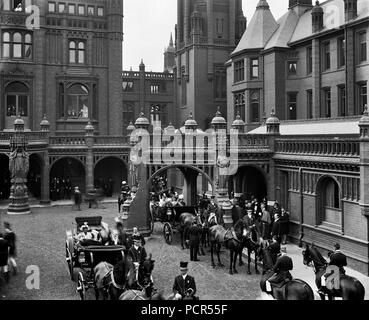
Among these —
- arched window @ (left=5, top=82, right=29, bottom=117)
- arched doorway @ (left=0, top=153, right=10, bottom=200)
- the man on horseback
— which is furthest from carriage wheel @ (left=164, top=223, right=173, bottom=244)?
arched window @ (left=5, top=82, right=29, bottom=117)

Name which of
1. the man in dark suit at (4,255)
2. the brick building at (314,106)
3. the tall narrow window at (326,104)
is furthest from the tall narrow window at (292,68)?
the man in dark suit at (4,255)

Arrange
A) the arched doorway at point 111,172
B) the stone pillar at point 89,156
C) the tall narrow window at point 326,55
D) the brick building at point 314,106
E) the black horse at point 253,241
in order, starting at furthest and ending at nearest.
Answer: the arched doorway at point 111,172 < the stone pillar at point 89,156 < the tall narrow window at point 326,55 < the brick building at point 314,106 < the black horse at point 253,241

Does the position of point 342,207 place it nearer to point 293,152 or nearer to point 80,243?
point 293,152

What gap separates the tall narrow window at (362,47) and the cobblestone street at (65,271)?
17.0 meters

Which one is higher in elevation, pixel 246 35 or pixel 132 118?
pixel 246 35

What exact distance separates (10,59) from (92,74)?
745cm

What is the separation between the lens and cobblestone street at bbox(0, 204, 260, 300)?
15.6m

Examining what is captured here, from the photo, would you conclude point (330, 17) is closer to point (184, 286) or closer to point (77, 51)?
point (77, 51)

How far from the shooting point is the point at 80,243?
52.5 feet

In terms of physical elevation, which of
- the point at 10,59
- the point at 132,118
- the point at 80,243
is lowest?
the point at 80,243

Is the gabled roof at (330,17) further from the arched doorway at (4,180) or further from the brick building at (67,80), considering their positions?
the arched doorway at (4,180)

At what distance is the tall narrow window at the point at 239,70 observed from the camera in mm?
42188

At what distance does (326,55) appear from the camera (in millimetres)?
34969

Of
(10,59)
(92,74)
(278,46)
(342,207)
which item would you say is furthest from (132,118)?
(342,207)
